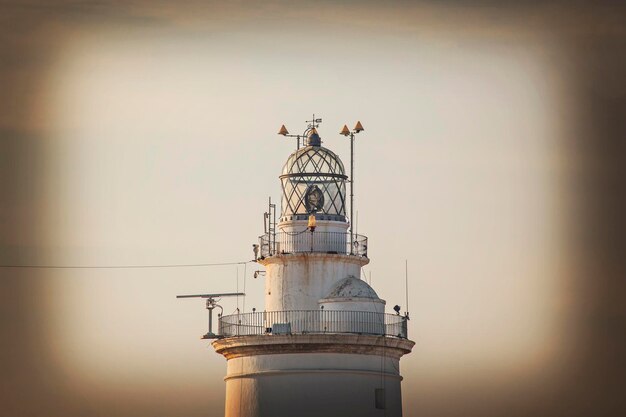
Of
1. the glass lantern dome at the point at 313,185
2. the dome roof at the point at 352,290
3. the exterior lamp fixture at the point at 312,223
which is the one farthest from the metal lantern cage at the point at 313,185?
the dome roof at the point at 352,290

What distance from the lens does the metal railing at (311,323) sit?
201 feet

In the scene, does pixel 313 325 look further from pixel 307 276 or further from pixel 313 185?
pixel 313 185

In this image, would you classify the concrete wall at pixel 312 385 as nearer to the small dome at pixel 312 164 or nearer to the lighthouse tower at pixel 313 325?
the lighthouse tower at pixel 313 325

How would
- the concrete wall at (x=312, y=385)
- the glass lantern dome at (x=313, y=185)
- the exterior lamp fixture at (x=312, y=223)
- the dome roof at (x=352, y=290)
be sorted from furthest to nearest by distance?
the glass lantern dome at (x=313, y=185) → the exterior lamp fixture at (x=312, y=223) → the dome roof at (x=352, y=290) → the concrete wall at (x=312, y=385)

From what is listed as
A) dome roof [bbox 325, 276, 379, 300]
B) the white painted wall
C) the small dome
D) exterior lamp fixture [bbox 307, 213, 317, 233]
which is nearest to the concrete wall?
dome roof [bbox 325, 276, 379, 300]

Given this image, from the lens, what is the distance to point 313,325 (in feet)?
203

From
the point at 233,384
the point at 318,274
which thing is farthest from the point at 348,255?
the point at 233,384

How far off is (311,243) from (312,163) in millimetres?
2260

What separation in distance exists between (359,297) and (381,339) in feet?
4.23

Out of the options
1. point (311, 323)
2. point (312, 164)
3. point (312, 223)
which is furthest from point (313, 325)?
point (312, 164)

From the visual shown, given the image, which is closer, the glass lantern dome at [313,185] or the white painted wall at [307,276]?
the white painted wall at [307,276]

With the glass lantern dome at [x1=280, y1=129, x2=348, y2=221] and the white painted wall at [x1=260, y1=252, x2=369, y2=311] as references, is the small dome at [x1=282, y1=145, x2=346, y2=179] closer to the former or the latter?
the glass lantern dome at [x1=280, y1=129, x2=348, y2=221]

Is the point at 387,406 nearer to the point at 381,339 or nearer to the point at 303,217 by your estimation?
the point at 381,339

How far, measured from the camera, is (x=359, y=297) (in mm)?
61531
